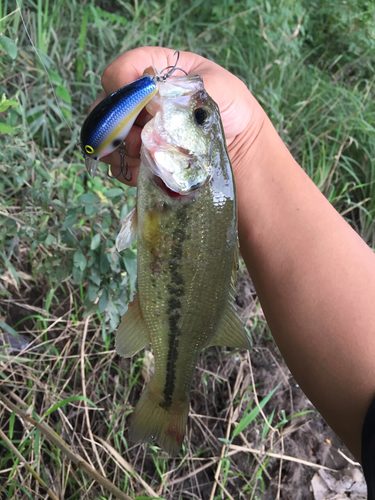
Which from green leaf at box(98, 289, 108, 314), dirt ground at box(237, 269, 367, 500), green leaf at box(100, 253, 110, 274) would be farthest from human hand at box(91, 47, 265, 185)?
dirt ground at box(237, 269, 367, 500)

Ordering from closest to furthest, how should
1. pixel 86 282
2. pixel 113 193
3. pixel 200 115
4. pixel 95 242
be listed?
1. pixel 200 115
2. pixel 95 242
3. pixel 113 193
4. pixel 86 282

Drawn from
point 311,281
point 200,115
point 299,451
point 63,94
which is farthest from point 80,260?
point 299,451

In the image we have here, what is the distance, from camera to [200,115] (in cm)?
132

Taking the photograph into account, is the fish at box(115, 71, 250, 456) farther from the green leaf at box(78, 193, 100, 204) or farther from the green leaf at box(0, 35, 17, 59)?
the green leaf at box(0, 35, 17, 59)

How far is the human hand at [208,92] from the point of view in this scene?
4.90 feet

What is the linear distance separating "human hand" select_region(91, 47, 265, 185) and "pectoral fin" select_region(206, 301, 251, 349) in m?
0.81

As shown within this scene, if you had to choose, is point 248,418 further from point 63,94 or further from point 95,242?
point 63,94

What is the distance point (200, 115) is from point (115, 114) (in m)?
0.32

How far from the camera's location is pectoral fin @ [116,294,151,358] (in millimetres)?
1519

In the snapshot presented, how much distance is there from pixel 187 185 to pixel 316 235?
77 cm

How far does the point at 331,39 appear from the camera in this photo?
462cm

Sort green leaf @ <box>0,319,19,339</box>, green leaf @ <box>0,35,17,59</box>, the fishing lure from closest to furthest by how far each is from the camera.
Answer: the fishing lure < green leaf @ <box>0,35,17,59</box> < green leaf @ <box>0,319,19,339</box>

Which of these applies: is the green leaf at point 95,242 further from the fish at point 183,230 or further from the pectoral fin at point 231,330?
the pectoral fin at point 231,330

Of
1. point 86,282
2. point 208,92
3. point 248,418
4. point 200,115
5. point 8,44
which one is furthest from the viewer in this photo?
point 86,282
